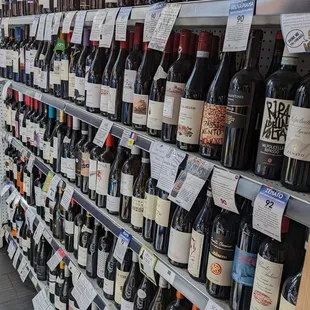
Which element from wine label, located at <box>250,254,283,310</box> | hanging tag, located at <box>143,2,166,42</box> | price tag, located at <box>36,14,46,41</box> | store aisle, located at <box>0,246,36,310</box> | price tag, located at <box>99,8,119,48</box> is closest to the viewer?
wine label, located at <box>250,254,283,310</box>

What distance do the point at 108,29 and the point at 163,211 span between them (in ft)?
2.31

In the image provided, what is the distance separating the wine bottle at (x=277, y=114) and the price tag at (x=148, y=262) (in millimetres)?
540

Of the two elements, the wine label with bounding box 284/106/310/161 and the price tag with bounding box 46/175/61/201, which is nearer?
the wine label with bounding box 284/106/310/161

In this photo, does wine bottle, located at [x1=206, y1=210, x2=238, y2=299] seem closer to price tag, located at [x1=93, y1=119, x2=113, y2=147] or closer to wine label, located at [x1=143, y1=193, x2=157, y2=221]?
wine label, located at [x1=143, y1=193, x2=157, y2=221]

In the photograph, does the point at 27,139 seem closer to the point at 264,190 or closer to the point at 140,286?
the point at 140,286

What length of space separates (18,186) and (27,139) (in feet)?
1.57

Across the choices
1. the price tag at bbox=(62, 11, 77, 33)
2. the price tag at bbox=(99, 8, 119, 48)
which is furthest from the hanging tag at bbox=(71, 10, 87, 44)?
the price tag at bbox=(99, 8, 119, 48)

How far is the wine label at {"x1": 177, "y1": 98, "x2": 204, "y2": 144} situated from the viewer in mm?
1109

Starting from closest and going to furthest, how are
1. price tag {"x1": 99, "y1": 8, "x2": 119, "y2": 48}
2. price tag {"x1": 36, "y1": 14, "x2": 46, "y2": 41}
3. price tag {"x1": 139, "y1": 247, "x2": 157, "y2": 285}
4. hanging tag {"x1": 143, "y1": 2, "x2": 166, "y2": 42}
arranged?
hanging tag {"x1": 143, "y1": 2, "x2": 166, "y2": 42}, price tag {"x1": 139, "y1": 247, "x2": 157, "y2": 285}, price tag {"x1": 99, "y1": 8, "x2": 119, "y2": 48}, price tag {"x1": 36, "y1": 14, "x2": 46, "y2": 41}

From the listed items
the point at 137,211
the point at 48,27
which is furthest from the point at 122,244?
the point at 48,27

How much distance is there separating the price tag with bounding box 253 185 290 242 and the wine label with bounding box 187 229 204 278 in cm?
28

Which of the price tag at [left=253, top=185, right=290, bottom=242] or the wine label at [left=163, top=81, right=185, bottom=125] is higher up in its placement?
the wine label at [left=163, top=81, right=185, bottom=125]

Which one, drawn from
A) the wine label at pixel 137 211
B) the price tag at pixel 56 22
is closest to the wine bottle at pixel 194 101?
the wine label at pixel 137 211

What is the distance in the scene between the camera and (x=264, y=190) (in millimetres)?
854
